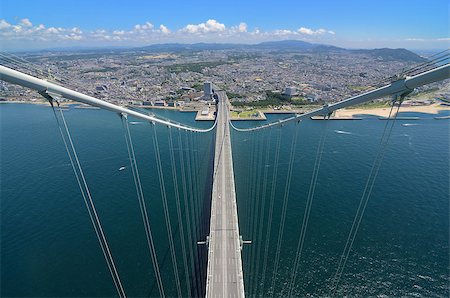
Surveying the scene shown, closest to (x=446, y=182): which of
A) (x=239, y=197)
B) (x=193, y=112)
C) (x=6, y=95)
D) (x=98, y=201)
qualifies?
(x=239, y=197)

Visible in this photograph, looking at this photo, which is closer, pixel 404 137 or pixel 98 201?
pixel 98 201

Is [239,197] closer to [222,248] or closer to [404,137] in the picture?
[222,248]

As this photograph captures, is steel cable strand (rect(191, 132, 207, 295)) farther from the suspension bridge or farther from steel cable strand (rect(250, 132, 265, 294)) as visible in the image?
steel cable strand (rect(250, 132, 265, 294))

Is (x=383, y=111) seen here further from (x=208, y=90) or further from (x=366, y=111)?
(x=208, y=90)

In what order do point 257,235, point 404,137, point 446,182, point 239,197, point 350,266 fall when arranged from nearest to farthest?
point 350,266 → point 257,235 → point 239,197 → point 446,182 → point 404,137

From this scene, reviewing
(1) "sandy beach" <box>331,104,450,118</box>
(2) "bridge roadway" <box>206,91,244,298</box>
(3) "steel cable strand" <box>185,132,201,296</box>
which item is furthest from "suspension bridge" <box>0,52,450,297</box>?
(1) "sandy beach" <box>331,104,450,118</box>

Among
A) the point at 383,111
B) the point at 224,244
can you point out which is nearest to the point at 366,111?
the point at 383,111
